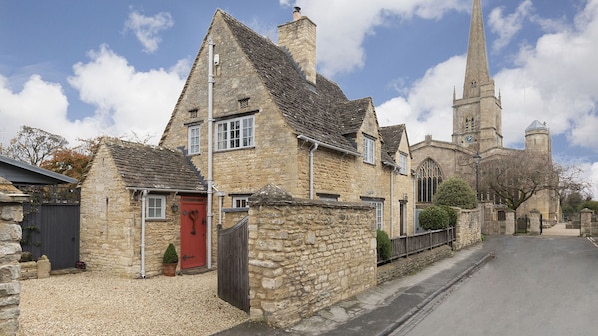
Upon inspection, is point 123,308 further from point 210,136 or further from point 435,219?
point 435,219

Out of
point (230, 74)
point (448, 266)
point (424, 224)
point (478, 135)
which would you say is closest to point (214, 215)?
point (230, 74)

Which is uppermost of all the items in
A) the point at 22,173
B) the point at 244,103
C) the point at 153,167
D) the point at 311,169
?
the point at 244,103

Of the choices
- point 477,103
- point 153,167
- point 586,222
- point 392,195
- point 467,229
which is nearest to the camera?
point 153,167

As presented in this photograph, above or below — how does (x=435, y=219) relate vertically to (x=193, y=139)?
below

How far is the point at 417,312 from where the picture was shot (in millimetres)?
9648

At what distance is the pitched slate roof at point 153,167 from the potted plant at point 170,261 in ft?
7.02

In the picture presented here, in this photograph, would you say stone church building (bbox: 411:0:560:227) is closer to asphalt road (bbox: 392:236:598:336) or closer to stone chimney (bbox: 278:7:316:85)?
asphalt road (bbox: 392:236:598:336)

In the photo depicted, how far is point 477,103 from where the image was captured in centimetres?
7569

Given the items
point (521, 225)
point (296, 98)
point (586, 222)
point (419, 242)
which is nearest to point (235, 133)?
point (296, 98)

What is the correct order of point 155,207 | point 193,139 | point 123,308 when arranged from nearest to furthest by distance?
point 123,308
point 155,207
point 193,139

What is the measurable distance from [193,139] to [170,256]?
5203 mm

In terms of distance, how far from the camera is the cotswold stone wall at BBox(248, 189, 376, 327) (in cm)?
777

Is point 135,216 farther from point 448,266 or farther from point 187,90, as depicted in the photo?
point 448,266

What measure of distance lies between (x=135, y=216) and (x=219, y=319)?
6.12 meters
